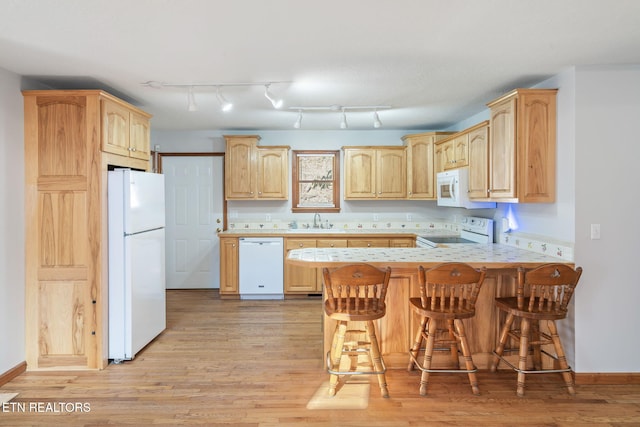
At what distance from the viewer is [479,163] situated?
384 centimetres

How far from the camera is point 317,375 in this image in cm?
301

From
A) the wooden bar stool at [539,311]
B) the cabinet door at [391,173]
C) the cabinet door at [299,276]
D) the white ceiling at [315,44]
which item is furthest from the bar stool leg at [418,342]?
the cabinet door at [391,173]

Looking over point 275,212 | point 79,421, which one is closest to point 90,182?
point 79,421

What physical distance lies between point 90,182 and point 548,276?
3508mm

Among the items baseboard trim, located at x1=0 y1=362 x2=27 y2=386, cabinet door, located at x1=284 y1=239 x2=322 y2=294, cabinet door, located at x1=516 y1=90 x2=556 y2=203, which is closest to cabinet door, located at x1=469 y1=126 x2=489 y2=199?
cabinet door, located at x1=516 y1=90 x2=556 y2=203

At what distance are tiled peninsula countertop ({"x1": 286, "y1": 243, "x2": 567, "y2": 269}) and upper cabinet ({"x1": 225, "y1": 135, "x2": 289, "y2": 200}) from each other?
225 cm

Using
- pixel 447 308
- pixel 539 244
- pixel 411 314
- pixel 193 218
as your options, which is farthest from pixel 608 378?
pixel 193 218

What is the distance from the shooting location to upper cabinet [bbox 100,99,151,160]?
Answer: 318 cm

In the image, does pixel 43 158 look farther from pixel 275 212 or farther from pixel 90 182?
pixel 275 212

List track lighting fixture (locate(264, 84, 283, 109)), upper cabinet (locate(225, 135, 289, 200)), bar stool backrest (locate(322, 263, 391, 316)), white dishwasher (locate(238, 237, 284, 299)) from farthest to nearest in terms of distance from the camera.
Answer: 1. upper cabinet (locate(225, 135, 289, 200))
2. white dishwasher (locate(238, 237, 284, 299))
3. track lighting fixture (locate(264, 84, 283, 109))
4. bar stool backrest (locate(322, 263, 391, 316))

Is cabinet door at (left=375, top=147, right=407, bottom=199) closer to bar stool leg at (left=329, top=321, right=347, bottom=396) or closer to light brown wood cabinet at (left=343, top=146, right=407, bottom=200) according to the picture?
light brown wood cabinet at (left=343, top=146, right=407, bottom=200)

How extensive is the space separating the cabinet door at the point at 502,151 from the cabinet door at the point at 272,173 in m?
2.87

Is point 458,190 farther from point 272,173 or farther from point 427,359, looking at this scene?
point 272,173

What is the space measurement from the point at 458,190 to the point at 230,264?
3.08 m
